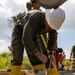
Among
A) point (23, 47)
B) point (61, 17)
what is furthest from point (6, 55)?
point (61, 17)

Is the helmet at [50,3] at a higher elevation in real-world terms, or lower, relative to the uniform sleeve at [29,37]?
higher

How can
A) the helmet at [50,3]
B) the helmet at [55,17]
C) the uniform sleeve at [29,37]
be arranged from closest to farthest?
1. the helmet at [50,3]
2. the helmet at [55,17]
3. the uniform sleeve at [29,37]

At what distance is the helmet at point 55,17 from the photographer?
4617 mm

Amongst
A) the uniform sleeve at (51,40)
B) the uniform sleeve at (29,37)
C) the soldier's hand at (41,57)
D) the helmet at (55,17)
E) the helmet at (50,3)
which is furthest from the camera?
the uniform sleeve at (51,40)

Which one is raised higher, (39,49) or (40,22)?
(40,22)

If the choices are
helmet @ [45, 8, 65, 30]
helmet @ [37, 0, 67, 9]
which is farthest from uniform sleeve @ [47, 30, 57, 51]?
helmet @ [37, 0, 67, 9]

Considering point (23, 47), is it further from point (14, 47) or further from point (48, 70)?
point (48, 70)

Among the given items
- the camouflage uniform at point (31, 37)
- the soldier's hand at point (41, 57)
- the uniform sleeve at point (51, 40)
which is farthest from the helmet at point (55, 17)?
the uniform sleeve at point (51, 40)

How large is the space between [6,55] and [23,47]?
712cm

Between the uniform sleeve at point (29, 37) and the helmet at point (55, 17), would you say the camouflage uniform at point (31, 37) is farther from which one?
the helmet at point (55, 17)

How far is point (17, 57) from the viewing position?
208 inches

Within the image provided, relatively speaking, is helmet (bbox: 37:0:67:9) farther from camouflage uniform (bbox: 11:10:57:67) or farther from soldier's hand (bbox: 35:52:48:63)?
soldier's hand (bbox: 35:52:48:63)

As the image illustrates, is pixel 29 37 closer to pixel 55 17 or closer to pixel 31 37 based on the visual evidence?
pixel 31 37

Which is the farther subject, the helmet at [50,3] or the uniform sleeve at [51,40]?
the uniform sleeve at [51,40]
